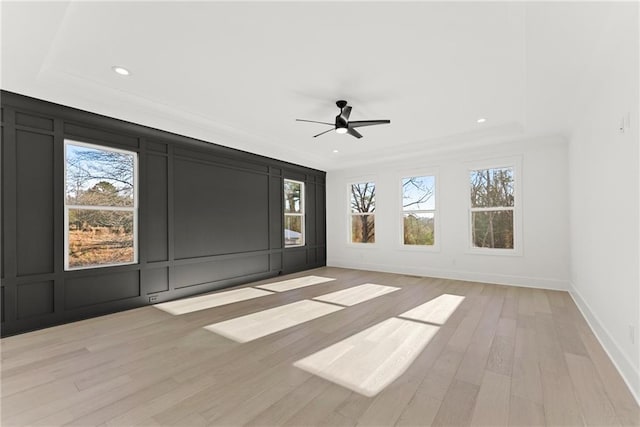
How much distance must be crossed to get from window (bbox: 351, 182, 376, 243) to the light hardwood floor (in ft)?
12.2

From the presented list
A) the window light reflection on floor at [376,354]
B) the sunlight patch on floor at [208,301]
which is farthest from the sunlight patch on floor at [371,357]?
the sunlight patch on floor at [208,301]

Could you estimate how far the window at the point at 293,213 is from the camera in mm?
6680

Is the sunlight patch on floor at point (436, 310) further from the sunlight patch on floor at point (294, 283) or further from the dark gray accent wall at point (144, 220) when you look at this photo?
the dark gray accent wall at point (144, 220)

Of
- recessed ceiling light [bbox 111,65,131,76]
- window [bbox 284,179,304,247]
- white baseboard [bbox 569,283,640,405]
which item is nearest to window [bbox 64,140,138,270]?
recessed ceiling light [bbox 111,65,131,76]

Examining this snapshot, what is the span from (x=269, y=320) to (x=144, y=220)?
7.72ft

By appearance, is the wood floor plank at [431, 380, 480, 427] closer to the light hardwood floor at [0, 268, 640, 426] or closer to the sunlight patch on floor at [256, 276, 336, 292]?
the light hardwood floor at [0, 268, 640, 426]

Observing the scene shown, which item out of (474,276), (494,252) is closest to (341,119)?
(494,252)

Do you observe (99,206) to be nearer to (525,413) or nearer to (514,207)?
(525,413)

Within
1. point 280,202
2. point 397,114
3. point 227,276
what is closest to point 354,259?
point 280,202

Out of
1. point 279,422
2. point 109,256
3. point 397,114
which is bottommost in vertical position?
point 279,422

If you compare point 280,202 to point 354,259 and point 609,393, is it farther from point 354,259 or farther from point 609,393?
point 609,393

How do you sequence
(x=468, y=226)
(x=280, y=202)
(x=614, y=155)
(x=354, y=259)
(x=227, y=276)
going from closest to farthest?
1. (x=614, y=155)
2. (x=227, y=276)
3. (x=468, y=226)
4. (x=280, y=202)
5. (x=354, y=259)

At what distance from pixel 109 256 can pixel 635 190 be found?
5322 mm

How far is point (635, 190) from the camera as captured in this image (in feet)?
6.50
